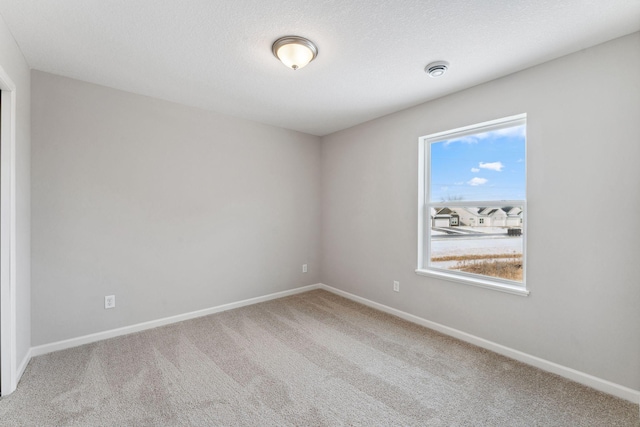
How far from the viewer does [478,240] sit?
2.88 metres

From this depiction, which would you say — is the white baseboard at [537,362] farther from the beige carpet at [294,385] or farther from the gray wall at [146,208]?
the gray wall at [146,208]

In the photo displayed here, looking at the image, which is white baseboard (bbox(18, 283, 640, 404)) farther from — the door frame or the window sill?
the window sill

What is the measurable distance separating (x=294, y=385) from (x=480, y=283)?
1.91 m

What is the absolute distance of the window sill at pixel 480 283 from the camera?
242 centimetres

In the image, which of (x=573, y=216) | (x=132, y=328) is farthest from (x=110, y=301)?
(x=573, y=216)

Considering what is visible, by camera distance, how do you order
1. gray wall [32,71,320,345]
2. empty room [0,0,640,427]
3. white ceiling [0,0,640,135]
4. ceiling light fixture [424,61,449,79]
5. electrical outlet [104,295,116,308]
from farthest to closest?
1. electrical outlet [104,295,116,308]
2. gray wall [32,71,320,345]
3. ceiling light fixture [424,61,449,79]
4. empty room [0,0,640,427]
5. white ceiling [0,0,640,135]

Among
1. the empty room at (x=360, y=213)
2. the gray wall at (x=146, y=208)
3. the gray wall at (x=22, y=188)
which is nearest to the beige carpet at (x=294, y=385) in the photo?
the empty room at (x=360, y=213)

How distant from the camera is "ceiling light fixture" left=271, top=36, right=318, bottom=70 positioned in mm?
1988

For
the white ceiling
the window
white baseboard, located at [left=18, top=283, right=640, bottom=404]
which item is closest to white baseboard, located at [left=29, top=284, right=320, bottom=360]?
white baseboard, located at [left=18, top=283, right=640, bottom=404]

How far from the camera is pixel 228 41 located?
6.63ft

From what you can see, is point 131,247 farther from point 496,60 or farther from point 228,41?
point 496,60

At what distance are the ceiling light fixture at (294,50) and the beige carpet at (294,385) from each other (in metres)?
2.41

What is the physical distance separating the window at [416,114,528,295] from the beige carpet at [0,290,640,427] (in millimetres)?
740

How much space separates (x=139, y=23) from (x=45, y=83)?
4.60 ft
